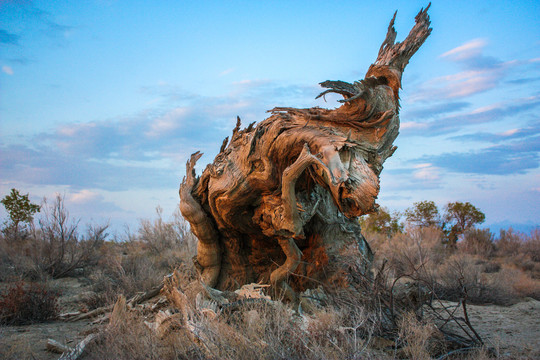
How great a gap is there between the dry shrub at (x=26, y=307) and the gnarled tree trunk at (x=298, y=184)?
326 cm

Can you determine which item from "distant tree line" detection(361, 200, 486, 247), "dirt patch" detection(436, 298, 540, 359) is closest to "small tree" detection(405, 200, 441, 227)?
"distant tree line" detection(361, 200, 486, 247)

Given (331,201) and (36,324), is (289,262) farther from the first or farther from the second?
(36,324)

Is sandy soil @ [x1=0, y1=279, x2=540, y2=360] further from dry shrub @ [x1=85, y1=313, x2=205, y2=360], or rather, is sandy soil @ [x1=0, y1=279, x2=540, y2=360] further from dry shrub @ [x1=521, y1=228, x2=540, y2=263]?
dry shrub @ [x1=521, y1=228, x2=540, y2=263]

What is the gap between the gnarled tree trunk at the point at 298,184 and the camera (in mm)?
5164

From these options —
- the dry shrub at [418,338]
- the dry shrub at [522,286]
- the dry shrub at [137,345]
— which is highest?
the dry shrub at [522,286]

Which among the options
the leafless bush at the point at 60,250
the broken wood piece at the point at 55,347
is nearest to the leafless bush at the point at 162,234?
the leafless bush at the point at 60,250

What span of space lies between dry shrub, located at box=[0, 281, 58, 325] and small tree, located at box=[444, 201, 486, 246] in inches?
695

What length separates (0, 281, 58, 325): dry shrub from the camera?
746 centimetres

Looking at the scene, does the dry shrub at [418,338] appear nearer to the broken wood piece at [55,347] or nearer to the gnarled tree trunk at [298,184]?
the gnarled tree trunk at [298,184]

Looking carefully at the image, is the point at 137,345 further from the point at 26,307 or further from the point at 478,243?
the point at 478,243

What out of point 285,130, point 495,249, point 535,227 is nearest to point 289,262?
point 285,130

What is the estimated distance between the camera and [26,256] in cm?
1251

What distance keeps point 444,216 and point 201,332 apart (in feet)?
62.7

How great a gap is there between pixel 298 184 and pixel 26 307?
19.3 feet
